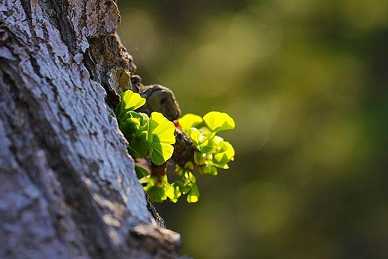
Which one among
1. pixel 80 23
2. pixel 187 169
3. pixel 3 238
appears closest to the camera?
pixel 3 238

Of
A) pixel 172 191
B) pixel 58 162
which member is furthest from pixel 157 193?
pixel 58 162

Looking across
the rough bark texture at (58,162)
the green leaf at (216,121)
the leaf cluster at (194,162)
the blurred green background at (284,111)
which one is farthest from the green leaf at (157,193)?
the blurred green background at (284,111)

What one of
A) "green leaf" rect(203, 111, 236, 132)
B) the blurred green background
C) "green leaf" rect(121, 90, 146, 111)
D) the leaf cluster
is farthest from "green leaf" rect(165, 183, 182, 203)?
the blurred green background

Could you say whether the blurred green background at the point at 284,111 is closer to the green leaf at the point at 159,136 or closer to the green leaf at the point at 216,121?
the green leaf at the point at 216,121

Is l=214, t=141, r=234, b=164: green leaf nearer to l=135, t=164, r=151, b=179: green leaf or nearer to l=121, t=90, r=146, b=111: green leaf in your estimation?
l=135, t=164, r=151, b=179: green leaf

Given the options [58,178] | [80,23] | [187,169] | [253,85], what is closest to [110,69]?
[80,23]

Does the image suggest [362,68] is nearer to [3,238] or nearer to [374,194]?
[374,194]
